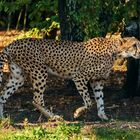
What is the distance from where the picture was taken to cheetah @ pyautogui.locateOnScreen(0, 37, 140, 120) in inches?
401

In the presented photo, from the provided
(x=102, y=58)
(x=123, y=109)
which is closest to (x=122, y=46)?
(x=102, y=58)

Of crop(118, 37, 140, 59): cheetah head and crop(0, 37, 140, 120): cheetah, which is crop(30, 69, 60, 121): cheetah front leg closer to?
crop(0, 37, 140, 120): cheetah

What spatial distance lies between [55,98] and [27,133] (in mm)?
4777

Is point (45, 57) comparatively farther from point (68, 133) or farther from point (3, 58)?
point (68, 133)

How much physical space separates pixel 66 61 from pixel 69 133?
2841 mm

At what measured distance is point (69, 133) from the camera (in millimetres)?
7727

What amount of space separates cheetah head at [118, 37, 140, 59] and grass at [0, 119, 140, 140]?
2602mm

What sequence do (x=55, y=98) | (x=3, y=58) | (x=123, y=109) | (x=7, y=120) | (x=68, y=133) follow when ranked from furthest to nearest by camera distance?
(x=55, y=98)
(x=123, y=109)
(x=3, y=58)
(x=7, y=120)
(x=68, y=133)

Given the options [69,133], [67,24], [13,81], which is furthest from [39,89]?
[67,24]

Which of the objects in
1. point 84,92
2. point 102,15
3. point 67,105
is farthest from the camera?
point 102,15

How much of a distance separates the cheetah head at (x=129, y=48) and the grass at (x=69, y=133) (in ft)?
8.54

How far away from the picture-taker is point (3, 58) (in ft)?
33.4

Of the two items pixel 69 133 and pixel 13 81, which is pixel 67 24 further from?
pixel 69 133

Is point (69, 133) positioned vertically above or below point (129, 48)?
below
